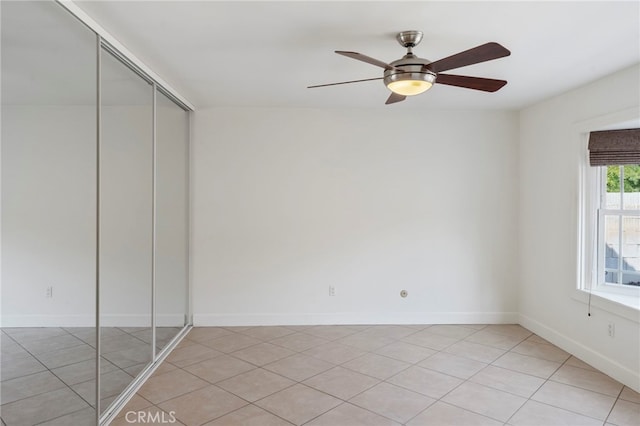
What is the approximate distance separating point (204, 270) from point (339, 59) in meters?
2.82

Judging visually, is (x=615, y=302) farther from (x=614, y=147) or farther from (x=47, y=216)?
(x=47, y=216)

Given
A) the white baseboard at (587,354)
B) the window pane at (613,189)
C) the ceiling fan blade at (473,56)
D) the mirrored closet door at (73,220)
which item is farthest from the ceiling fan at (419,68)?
the white baseboard at (587,354)

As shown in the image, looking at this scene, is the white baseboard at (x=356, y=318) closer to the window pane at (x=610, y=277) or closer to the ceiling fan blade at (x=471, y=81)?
the window pane at (x=610, y=277)

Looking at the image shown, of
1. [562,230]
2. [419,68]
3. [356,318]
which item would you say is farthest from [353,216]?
[419,68]

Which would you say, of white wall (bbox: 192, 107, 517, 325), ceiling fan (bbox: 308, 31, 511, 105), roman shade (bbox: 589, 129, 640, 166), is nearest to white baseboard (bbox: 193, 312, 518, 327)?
white wall (bbox: 192, 107, 517, 325)

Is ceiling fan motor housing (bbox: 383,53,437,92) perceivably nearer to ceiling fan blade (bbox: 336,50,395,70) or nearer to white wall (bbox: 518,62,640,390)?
ceiling fan blade (bbox: 336,50,395,70)

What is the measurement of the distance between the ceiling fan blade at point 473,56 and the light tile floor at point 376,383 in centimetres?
222

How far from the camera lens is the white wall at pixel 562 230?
3.13 m

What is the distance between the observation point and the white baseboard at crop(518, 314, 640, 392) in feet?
9.92

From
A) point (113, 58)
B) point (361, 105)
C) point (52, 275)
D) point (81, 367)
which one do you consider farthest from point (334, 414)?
point (361, 105)

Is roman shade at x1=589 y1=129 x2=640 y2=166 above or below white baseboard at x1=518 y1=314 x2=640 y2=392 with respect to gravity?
above

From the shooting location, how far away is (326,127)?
4.58 metres

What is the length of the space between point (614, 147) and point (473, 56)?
213 cm

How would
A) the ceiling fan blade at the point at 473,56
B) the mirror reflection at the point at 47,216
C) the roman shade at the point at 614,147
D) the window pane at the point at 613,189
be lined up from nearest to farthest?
the mirror reflection at the point at 47,216 < the ceiling fan blade at the point at 473,56 < the roman shade at the point at 614,147 < the window pane at the point at 613,189
